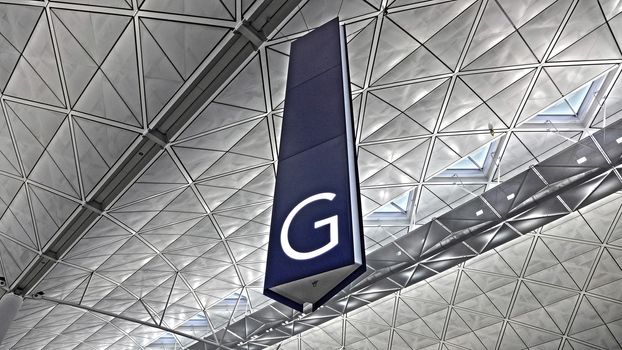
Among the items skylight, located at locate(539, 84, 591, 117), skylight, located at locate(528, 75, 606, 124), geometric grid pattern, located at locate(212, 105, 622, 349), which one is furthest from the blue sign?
skylight, located at locate(539, 84, 591, 117)

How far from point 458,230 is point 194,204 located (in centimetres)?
1468

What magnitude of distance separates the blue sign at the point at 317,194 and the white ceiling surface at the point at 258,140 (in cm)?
636

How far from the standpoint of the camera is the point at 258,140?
22203 mm

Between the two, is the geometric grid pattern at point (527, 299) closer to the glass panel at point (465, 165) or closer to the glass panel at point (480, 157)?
the glass panel at point (480, 157)

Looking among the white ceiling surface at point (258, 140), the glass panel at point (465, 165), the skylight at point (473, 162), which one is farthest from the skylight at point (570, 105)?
the glass panel at point (465, 165)

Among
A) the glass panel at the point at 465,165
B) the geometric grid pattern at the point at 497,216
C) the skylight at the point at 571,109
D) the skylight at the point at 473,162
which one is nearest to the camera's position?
the geometric grid pattern at the point at 497,216

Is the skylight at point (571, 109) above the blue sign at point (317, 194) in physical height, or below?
above

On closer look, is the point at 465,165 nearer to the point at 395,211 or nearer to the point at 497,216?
the point at 497,216

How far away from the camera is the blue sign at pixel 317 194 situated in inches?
301

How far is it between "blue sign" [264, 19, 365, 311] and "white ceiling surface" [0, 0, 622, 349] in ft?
20.9

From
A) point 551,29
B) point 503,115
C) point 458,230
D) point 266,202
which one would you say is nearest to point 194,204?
point 266,202

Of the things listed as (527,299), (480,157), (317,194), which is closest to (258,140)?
(480,157)

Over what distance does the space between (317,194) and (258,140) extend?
1386cm

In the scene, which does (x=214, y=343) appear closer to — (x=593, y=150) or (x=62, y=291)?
(x=62, y=291)
